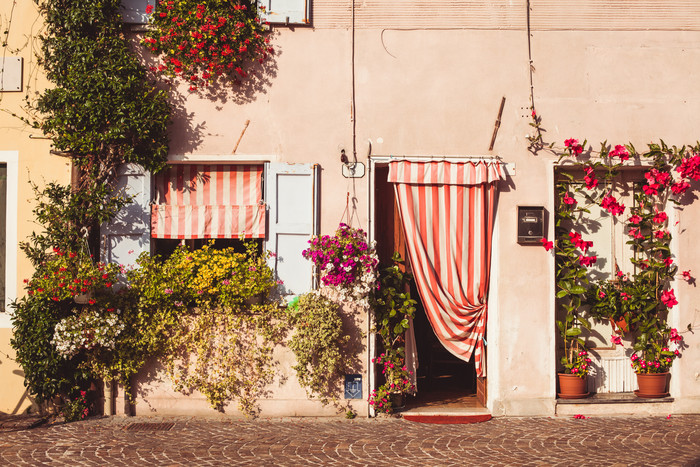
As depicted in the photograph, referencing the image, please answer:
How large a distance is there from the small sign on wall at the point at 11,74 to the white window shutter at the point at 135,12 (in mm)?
1271

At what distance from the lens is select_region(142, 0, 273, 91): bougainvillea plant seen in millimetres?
7891

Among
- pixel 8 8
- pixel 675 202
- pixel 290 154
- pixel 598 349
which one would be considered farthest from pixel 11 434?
pixel 675 202

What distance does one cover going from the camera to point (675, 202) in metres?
8.13

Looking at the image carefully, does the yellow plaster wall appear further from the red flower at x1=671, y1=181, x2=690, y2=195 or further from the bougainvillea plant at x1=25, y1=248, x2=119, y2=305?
the red flower at x1=671, y1=181, x2=690, y2=195

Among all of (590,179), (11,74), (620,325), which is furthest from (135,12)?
(620,325)

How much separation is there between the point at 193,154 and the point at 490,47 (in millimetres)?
3584

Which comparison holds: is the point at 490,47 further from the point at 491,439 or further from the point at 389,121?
the point at 491,439

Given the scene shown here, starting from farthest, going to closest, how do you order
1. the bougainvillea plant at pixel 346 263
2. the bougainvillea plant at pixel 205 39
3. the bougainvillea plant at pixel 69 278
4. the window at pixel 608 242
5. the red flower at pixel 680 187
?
the window at pixel 608 242 < the red flower at pixel 680 187 < the bougainvillea plant at pixel 205 39 < the bougainvillea plant at pixel 346 263 < the bougainvillea plant at pixel 69 278

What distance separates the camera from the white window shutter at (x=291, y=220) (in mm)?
8078

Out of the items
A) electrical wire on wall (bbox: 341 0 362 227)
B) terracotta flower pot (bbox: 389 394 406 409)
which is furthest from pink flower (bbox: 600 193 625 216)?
terracotta flower pot (bbox: 389 394 406 409)

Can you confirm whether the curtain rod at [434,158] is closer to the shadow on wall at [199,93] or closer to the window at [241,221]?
the window at [241,221]

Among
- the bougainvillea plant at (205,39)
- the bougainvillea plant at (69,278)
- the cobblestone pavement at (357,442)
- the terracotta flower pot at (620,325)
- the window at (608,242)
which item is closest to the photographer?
the cobblestone pavement at (357,442)

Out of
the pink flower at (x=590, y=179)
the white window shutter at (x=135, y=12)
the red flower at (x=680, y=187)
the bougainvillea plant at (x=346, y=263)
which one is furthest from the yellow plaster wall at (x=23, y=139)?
the red flower at (x=680, y=187)

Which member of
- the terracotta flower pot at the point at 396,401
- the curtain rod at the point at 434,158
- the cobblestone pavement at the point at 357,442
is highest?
the curtain rod at the point at 434,158
